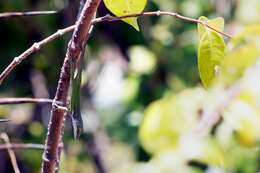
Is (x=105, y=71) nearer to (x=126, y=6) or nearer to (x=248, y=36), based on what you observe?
(x=126, y=6)

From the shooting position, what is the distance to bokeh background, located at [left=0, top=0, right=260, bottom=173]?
2.15m

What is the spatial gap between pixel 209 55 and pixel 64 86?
0.47 ft

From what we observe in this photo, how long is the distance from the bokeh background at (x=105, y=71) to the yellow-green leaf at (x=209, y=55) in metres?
1.42

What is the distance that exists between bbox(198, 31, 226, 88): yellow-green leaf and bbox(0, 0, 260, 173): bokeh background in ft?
4.65

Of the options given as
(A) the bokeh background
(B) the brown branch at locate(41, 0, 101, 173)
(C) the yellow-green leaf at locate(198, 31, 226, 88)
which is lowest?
(B) the brown branch at locate(41, 0, 101, 173)

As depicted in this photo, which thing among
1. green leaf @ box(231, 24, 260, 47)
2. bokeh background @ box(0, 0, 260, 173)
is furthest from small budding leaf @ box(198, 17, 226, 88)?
bokeh background @ box(0, 0, 260, 173)

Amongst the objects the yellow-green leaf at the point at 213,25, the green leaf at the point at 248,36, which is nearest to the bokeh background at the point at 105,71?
the yellow-green leaf at the point at 213,25

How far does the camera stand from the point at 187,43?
7.36 ft

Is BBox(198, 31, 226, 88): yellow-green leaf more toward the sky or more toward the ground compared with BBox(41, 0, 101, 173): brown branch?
more toward the sky

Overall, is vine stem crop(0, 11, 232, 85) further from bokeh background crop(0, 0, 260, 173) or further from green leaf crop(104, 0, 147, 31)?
bokeh background crop(0, 0, 260, 173)

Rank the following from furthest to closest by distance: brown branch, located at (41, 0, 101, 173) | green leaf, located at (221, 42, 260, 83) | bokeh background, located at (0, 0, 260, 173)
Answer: bokeh background, located at (0, 0, 260, 173) < brown branch, located at (41, 0, 101, 173) < green leaf, located at (221, 42, 260, 83)

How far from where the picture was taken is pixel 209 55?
67 cm

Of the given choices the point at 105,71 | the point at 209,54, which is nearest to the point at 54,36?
the point at 209,54

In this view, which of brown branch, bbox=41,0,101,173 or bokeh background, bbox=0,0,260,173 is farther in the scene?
bokeh background, bbox=0,0,260,173
